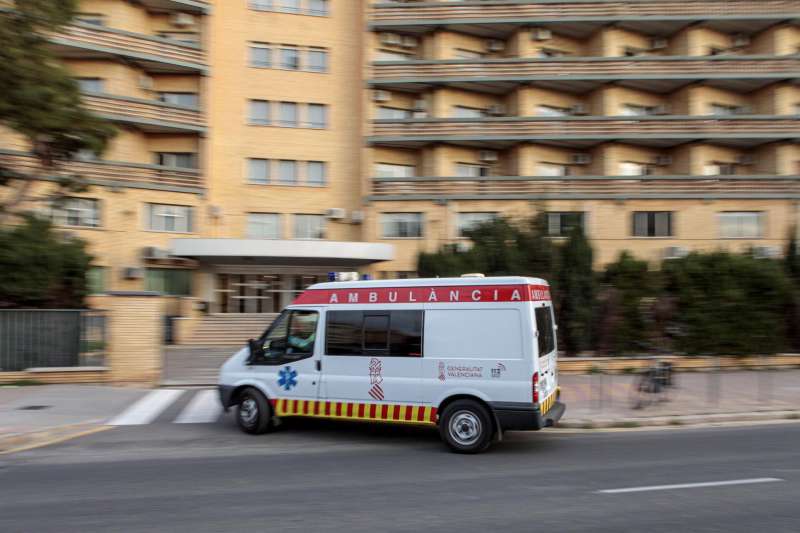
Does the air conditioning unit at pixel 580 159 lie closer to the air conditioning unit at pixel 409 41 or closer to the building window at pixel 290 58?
the air conditioning unit at pixel 409 41

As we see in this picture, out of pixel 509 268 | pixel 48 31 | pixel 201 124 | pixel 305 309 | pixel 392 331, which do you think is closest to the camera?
pixel 392 331

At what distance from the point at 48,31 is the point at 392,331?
43.4ft

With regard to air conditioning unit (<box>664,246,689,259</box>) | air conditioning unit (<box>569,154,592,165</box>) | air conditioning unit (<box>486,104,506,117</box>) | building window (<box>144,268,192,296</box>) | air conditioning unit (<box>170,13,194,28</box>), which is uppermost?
air conditioning unit (<box>170,13,194,28</box>)

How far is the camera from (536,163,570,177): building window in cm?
2861

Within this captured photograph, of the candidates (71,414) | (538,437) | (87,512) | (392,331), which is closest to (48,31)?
(71,414)

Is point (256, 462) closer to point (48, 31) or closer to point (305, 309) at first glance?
point (305, 309)

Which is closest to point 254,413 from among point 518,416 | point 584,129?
point 518,416

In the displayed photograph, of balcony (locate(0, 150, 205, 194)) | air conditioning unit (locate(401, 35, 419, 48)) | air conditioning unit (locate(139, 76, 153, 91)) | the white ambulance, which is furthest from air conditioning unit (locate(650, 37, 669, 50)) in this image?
the white ambulance

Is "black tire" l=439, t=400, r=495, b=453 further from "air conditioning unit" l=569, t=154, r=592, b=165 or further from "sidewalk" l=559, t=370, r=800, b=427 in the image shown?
"air conditioning unit" l=569, t=154, r=592, b=165

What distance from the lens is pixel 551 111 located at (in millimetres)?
29062

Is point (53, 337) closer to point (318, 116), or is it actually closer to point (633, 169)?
point (318, 116)

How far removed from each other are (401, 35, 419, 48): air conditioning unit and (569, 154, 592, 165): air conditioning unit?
969cm

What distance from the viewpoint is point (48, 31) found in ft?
49.7

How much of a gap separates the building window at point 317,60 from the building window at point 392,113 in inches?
133
